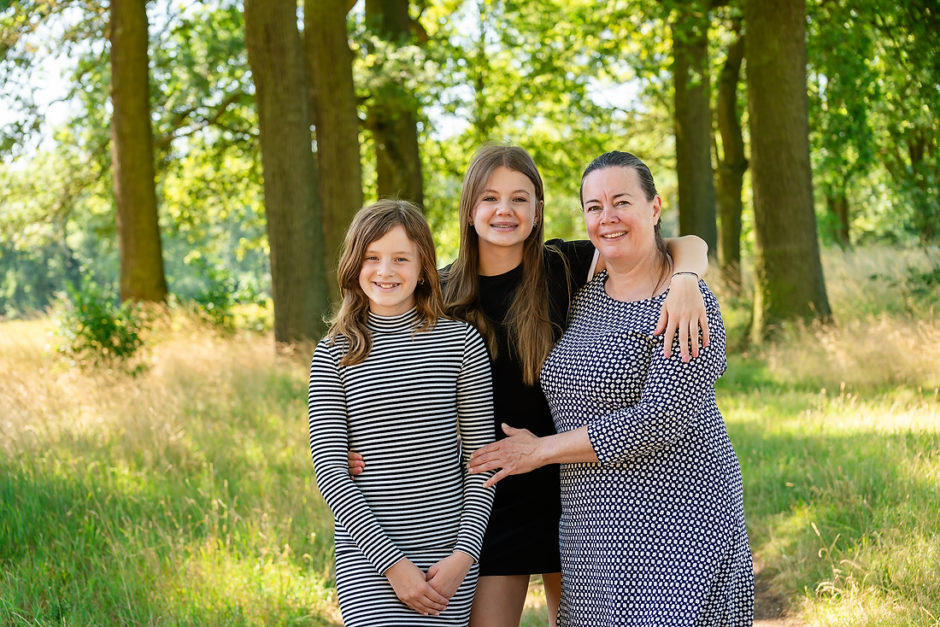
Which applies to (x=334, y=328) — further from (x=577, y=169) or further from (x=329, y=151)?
(x=577, y=169)

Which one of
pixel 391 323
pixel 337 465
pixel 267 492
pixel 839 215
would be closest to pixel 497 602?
pixel 337 465

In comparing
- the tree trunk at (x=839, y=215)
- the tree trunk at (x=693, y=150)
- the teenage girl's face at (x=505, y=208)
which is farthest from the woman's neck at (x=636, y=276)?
the tree trunk at (x=839, y=215)

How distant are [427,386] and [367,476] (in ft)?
1.14

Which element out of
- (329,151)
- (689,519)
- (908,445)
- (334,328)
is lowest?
(908,445)

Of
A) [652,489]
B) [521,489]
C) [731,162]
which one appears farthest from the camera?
[731,162]

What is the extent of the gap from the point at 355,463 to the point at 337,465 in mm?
72

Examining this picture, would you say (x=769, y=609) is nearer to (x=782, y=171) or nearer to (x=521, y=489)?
(x=521, y=489)

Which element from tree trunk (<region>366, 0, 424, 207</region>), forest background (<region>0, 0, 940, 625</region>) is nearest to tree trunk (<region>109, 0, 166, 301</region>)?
forest background (<region>0, 0, 940, 625</region>)

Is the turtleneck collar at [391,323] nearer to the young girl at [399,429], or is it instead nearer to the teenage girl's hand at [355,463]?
the young girl at [399,429]

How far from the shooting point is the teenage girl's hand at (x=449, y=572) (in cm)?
292

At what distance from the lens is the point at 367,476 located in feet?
9.89

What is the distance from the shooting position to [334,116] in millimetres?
13234

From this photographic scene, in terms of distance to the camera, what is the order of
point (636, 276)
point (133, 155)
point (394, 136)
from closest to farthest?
point (636, 276) < point (133, 155) < point (394, 136)

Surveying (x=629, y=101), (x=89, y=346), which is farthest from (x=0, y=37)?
(x=629, y=101)
